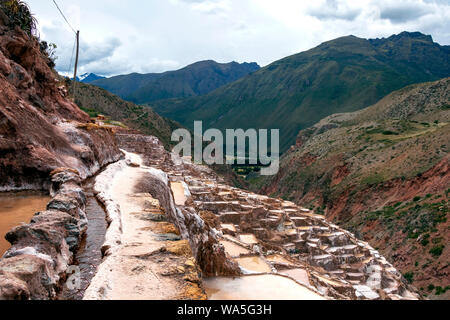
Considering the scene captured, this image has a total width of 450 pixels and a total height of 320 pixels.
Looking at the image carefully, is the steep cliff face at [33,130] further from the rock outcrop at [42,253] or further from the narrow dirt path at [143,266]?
the narrow dirt path at [143,266]

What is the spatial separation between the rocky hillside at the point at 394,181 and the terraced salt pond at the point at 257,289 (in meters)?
21.6

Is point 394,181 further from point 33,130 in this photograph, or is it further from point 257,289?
point 33,130

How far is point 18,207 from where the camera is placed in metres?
7.88

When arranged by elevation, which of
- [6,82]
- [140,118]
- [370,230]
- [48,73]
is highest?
[140,118]

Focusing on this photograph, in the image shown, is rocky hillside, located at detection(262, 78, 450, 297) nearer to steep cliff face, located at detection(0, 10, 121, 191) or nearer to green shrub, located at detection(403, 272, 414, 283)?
green shrub, located at detection(403, 272, 414, 283)

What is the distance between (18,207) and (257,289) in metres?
6.30

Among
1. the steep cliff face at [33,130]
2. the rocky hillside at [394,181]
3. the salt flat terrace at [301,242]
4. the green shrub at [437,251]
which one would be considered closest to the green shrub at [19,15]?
the steep cliff face at [33,130]

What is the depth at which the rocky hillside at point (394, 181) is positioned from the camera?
30984 mm

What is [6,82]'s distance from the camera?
10.2 m

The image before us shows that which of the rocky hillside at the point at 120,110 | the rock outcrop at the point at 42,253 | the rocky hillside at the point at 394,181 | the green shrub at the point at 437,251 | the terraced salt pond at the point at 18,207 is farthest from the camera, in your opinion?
the rocky hillside at the point at 120,110

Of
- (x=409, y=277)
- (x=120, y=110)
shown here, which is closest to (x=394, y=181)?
(x=409, y=277)
